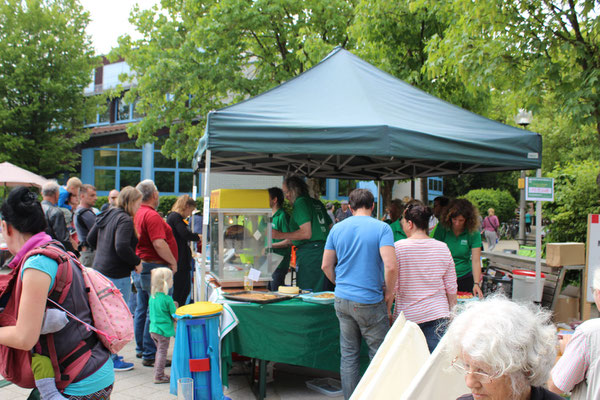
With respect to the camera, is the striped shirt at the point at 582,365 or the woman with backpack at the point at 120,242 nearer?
the striped shirt at the point at 582,365

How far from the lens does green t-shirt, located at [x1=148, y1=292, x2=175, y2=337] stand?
14.9ft

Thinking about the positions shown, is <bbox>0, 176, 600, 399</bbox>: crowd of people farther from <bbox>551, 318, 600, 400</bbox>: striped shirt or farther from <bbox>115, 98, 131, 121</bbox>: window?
<bbox>115, 98, 131, 121</bbox>: window

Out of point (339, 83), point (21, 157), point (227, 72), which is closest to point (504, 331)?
point (339, 83)

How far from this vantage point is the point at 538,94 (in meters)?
5.86

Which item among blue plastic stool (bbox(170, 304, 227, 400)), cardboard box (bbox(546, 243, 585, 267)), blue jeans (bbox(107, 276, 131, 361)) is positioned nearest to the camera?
blue plastic stool (bbox(170, 304, 227, 400))

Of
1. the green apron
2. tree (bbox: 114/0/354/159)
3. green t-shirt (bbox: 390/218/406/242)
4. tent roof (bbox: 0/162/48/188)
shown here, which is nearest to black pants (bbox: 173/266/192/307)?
the green apron

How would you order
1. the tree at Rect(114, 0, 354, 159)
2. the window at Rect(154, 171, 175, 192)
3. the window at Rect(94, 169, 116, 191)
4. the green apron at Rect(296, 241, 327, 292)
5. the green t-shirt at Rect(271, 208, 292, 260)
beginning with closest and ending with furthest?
the green apron at Rect(296, 241, 327, 292) → the green t-shirt at Rect(271, 208, 292, 260) → the tree at Rect(114, 0, 354, 159) → the window at Rect(94, 169, 116, 191) → the window at Rect(154, 171, 175, 192)

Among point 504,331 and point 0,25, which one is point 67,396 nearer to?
point 504,331

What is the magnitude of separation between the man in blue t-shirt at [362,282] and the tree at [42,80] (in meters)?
17.3

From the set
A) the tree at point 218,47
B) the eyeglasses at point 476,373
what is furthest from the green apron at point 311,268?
the tree at point 218,47

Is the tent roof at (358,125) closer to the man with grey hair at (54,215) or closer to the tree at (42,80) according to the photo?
the man with grey hair at (54,215)

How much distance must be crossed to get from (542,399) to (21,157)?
20265mm

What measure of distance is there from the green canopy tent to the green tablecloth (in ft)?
1.82

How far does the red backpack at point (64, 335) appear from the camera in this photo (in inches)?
80.7
